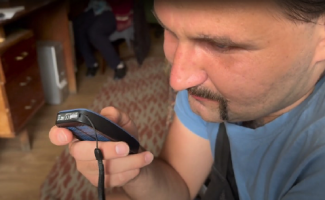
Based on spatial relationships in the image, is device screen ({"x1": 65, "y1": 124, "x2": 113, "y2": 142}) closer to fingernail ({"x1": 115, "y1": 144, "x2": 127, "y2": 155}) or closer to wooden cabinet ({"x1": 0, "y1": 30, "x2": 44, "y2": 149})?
fingernail ({"x1": 115, "y1": 144, "x2": 127, "y2": 155})

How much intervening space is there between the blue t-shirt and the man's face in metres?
0.04

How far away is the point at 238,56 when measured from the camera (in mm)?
445

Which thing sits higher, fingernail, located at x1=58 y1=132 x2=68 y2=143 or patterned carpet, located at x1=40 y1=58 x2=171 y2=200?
fingernail, located at x1=58 y1=132 x2=68 y2=143

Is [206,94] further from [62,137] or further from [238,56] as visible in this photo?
[62,137]


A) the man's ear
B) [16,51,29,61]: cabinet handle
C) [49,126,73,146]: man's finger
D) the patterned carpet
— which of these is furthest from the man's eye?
[16,51,29,61]: cabinet handle

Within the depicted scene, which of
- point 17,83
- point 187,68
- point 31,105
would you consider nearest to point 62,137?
point 187,68

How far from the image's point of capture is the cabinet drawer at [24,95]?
4.63 ft

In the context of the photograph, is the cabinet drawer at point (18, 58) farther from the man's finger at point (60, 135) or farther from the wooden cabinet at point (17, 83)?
the man's finger at point (60, 135)

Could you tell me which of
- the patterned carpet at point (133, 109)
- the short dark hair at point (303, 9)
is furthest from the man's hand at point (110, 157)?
the patterned carpet at point (133, 109)

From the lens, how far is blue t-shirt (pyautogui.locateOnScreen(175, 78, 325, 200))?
44cm

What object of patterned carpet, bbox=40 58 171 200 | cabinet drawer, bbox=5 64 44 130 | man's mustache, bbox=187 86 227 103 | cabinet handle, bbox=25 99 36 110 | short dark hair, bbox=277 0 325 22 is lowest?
patterned carpet, bbox=40 58 171 200

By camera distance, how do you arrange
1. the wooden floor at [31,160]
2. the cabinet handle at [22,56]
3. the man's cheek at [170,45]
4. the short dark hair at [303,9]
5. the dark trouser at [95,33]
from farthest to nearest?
the dark trouser at [95,33] → the cabinet handle at [22,56] → the wooden floor at [31,160] → the man's cheek at [170,45] → the short dark hair at [303,9]

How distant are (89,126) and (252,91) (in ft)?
0.81

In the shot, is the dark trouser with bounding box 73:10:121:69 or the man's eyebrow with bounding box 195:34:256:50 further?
the dark trouser with bounding box 73:10:121:69
